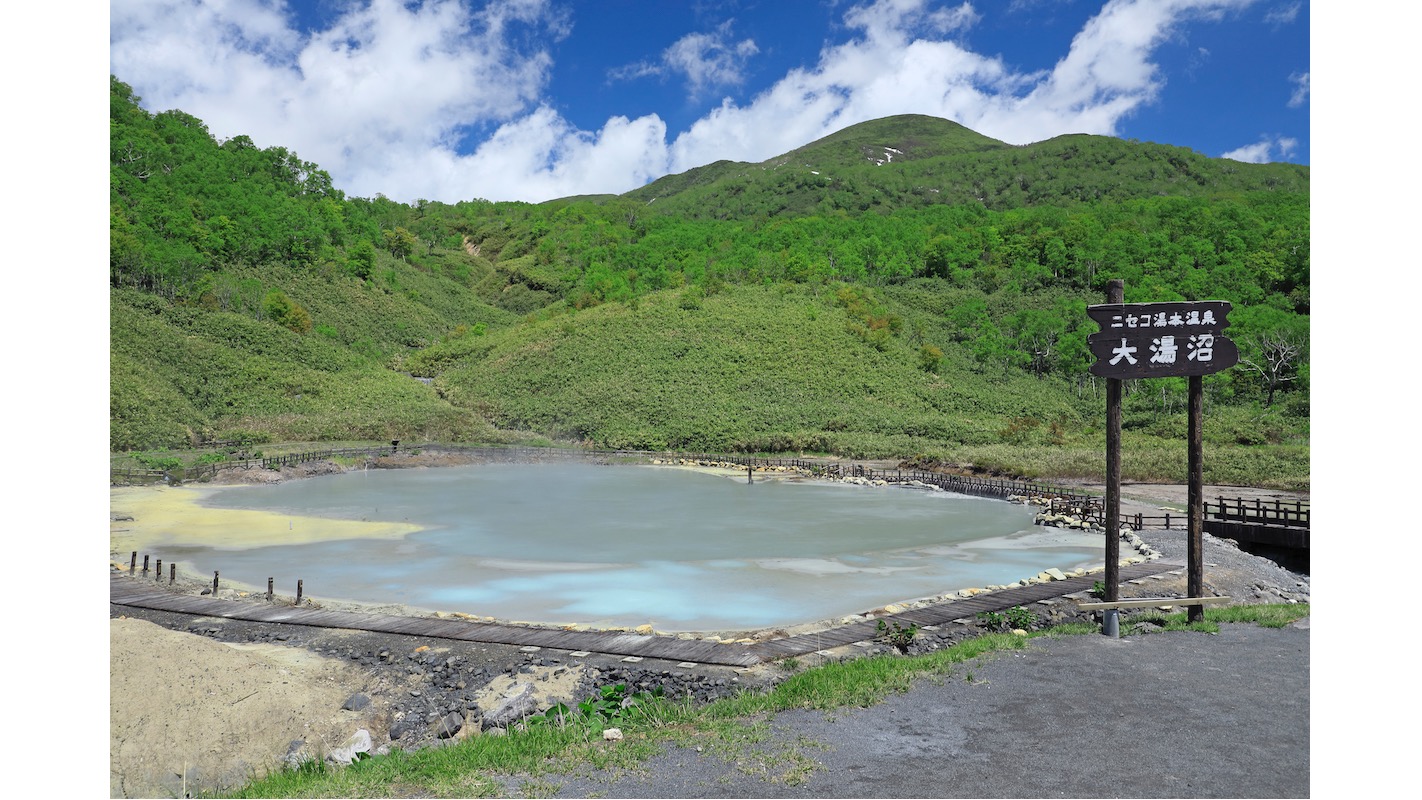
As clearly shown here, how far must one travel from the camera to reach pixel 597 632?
9898 millimetres

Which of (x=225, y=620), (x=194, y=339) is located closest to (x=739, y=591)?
(x=225, y=620)

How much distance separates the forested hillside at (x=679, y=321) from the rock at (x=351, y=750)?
70.1 feet

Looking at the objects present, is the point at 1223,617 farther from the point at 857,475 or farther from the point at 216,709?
the point at 857,475

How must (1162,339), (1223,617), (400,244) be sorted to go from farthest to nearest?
(400,244), (1223,617), (1162,339)

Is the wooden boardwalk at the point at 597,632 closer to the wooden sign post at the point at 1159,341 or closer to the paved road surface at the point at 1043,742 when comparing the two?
the paved road surface at the point at 1043,742

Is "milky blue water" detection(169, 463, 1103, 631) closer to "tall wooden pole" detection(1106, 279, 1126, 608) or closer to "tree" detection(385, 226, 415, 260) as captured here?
"tall wooden pole" detection(1106, 279, 1126, 608)

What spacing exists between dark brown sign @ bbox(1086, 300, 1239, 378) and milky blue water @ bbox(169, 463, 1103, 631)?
5.15 metres

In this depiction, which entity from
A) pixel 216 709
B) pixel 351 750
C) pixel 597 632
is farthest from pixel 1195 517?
pixel 216 709

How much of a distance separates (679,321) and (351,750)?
5851cm

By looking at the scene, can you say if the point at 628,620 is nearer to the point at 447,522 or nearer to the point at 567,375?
the point at 447,522

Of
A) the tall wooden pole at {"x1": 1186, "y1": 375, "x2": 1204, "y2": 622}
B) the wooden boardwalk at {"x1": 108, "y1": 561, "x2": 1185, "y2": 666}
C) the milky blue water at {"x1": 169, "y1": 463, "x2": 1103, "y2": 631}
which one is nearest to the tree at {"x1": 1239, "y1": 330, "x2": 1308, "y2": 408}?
the milky blue water at {"x1": 169, "y1": 463, "x2": 1103, "y2": 631}

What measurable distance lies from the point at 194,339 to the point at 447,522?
3951 centimetres

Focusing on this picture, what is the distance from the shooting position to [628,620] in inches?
452

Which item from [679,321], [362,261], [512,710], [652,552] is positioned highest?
[362,261]
